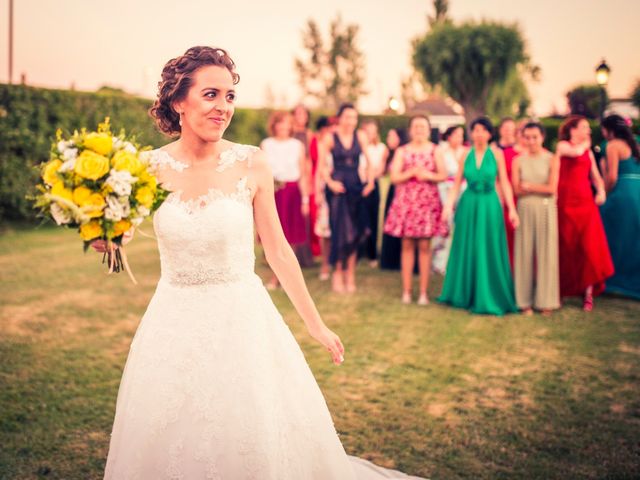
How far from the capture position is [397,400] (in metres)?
4.64

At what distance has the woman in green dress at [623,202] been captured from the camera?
8.05 m

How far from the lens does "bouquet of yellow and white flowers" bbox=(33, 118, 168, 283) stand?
2.32 meters

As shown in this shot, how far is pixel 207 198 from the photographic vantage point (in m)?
2.61

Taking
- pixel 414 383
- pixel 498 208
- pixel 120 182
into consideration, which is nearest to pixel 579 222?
pixel 498 208

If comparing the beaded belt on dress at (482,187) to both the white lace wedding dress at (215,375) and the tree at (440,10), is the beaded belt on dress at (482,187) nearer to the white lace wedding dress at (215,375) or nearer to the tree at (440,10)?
the white lace wedding dress at (215,375)

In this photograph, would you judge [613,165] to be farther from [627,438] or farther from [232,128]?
[232,128]

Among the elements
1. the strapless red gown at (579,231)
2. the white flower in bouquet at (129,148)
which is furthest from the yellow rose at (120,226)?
the strapless red gown at (579,231)

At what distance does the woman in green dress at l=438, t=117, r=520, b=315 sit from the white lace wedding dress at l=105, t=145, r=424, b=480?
4.96 metres

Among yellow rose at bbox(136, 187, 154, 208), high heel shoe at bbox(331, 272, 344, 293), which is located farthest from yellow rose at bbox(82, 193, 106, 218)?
high heel shoe at bbox(331, 272, 344, 293)

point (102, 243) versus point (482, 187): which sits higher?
point (482, 187)

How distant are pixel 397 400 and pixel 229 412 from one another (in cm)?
246

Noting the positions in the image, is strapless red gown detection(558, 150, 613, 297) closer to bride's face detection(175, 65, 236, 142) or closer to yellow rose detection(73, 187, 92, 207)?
bride's face detection(175, 65, 236, 142)

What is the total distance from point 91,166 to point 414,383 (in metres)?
3.49

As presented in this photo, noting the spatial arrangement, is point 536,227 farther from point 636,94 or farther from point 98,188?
point 636,94
